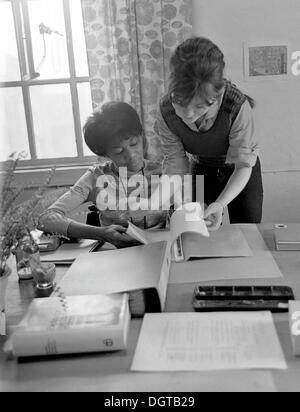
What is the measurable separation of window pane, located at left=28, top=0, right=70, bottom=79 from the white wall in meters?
0.84

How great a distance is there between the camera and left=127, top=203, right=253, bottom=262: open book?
53.5 inches

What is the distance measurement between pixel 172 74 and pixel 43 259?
715 mm

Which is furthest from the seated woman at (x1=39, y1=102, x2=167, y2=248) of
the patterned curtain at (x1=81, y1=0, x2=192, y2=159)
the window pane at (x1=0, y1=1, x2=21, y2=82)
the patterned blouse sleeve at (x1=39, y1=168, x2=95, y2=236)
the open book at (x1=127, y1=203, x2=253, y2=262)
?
the window pane at (x1=0, y1=1, x2=21, y2=82)

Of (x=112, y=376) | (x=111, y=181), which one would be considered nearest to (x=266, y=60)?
(x=111, y=181)

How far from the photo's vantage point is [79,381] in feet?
2.69

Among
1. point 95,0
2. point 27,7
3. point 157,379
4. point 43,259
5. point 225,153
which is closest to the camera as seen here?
point 157,379

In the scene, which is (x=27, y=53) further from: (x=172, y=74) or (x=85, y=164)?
(x=172, y=74)

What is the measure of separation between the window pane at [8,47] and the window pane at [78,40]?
0.38 metres

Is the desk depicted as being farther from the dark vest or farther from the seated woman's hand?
the dark vest

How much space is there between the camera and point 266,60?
2.74 metres

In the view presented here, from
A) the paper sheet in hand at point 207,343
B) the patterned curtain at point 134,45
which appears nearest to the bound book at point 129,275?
the paper sheet in hand at point 207,343

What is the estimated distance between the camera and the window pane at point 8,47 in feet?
9.43

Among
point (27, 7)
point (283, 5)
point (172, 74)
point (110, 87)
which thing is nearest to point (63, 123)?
point (110, 87)

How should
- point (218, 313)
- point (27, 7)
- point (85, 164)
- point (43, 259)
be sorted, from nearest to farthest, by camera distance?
point (218, 313), point (43, 259), point (27, 7), point (85, 164)
